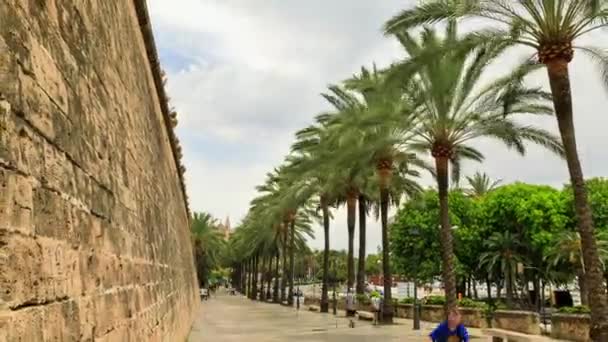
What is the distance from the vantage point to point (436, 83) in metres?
19.8

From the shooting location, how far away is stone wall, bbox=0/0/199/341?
2.95 m

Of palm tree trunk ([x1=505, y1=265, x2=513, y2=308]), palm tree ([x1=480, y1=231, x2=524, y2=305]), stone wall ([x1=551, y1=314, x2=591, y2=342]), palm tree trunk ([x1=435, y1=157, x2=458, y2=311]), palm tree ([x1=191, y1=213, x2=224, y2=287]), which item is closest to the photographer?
stone wall ([x1=551, y1=314, x2=591, y2=342])

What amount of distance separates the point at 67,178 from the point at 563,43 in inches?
519

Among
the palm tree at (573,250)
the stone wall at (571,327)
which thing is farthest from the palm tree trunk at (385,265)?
the palm tree at (573,250)

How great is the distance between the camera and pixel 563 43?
14.6 meters

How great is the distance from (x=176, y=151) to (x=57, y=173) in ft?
51.5

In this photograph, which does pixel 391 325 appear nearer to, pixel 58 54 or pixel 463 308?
pixel 463 308

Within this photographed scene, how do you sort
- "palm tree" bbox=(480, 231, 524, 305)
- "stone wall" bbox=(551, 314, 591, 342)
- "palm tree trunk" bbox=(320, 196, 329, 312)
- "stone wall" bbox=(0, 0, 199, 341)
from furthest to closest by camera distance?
"palm tree" bbox=(480, 231, 524, 305) → "palm tree trunk" bbox=(320, 196, 329, 312) → "stone wall" bbox=(551, 314, 591, 342) → "stone wall" bbox=(0, 0, 199, 341)

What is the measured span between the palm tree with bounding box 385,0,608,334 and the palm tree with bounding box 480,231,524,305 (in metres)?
34.3

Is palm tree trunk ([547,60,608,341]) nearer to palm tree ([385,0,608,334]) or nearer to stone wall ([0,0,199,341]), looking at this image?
palm tree ([385,0,608,334])

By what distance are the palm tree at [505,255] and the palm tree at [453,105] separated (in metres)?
27.7

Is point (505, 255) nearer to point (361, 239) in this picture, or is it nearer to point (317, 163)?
point (361, 239)

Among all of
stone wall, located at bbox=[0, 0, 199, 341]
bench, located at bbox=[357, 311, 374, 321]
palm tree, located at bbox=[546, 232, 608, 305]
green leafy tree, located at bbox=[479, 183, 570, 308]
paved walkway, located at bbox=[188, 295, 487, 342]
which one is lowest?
paved walkway, located at bbox=[188, 295, 487, 342]

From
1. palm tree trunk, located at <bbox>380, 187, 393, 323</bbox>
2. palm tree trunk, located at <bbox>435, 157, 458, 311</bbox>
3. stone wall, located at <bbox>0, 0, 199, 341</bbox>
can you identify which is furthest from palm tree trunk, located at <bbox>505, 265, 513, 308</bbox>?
stone wall, located at <bbox>0, 0, 199, 341</bbox>
